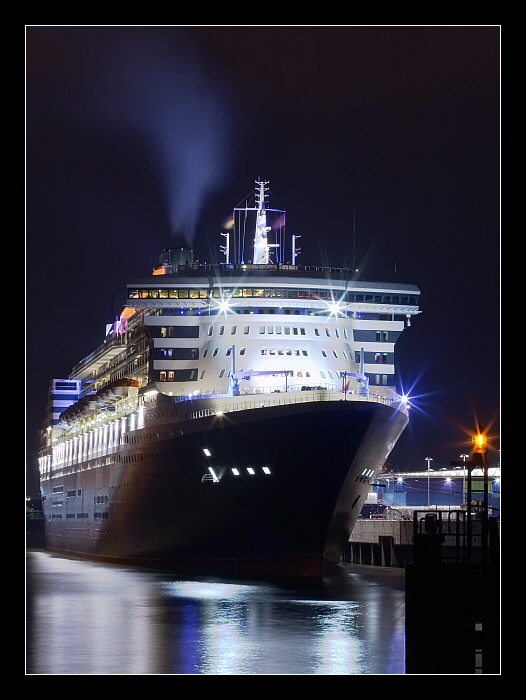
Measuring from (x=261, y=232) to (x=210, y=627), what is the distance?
80.9ft

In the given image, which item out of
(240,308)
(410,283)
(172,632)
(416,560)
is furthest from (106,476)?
(416,560)

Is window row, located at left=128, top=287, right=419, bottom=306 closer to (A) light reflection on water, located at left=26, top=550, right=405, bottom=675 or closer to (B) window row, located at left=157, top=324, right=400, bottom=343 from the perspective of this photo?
(B) window row, located at left=157, top=324, right=400, bottom=343

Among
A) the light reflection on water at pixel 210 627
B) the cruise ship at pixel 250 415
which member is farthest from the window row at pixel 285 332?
the light reflection on water at pixel 210 627

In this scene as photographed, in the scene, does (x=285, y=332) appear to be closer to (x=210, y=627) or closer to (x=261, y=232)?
(x=261, y=232)

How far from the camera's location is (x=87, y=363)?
230ft

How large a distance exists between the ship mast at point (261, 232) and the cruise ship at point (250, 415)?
0.23ft

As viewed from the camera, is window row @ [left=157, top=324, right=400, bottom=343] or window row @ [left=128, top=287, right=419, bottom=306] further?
window row @ [left=128, top=287, right=419, bottom=306]

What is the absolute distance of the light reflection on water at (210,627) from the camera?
82.0 ft

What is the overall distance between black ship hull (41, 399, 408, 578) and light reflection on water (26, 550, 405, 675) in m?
1.19

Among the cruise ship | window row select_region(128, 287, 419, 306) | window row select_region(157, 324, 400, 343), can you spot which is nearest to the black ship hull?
the cruise ship

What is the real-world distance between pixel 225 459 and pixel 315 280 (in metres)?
8.57

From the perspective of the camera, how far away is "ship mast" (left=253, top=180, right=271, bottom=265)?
51312mm

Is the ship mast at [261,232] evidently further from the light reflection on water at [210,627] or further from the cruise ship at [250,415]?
the light reflection on water at [210,627]
